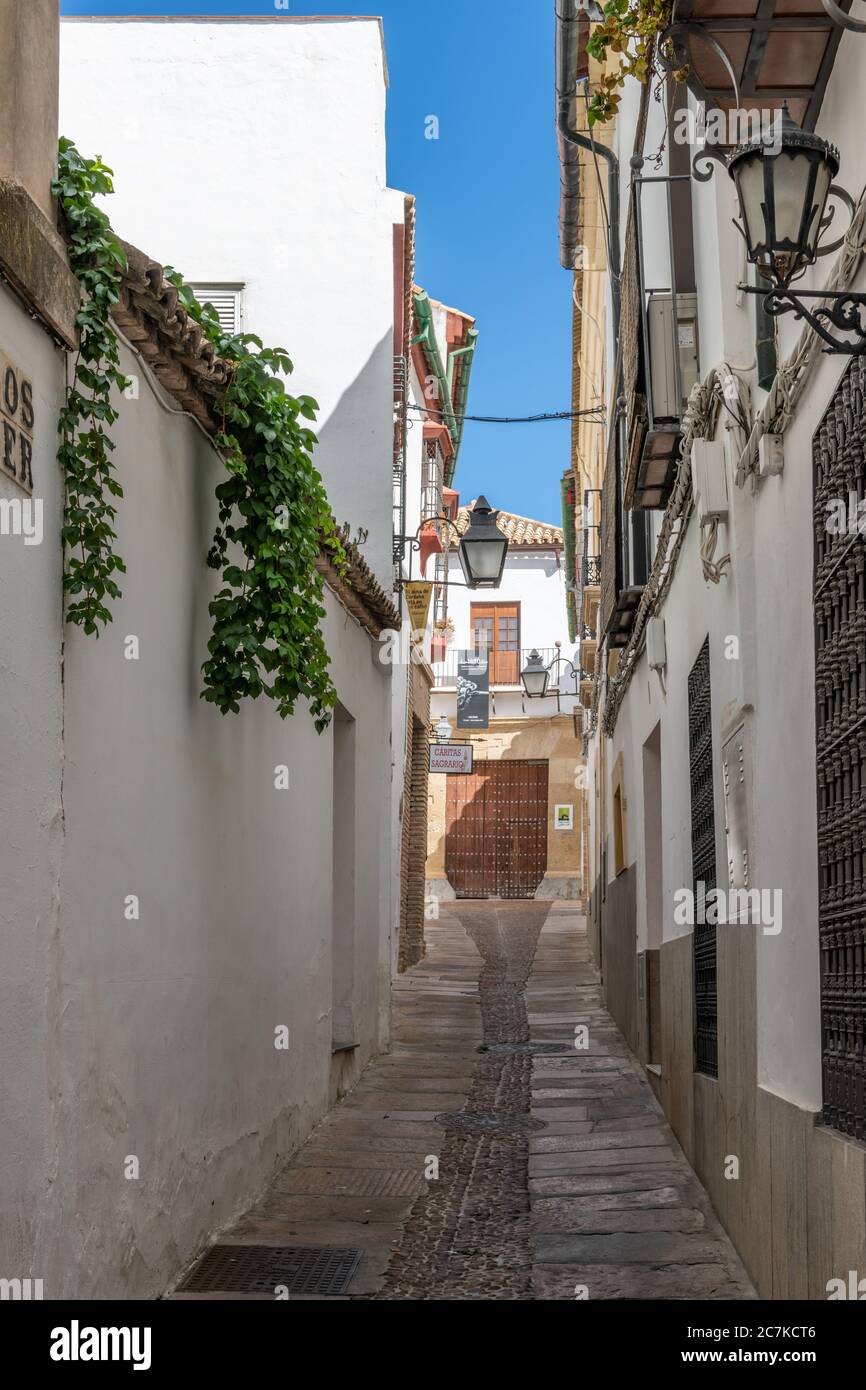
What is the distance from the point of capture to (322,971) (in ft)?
29.6

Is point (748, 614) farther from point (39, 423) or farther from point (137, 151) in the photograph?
point (137, 151)

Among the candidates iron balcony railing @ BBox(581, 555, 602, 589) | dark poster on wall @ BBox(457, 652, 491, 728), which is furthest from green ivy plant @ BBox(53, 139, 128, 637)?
dark poster on wall @ BBox(457, 652, 491, 728)

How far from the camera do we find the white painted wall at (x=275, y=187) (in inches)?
479

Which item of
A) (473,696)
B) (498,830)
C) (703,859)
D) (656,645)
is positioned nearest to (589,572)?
(473,696)

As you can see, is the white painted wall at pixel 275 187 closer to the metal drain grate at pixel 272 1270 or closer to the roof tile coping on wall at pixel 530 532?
the metal drain grate at pixel 272 1270

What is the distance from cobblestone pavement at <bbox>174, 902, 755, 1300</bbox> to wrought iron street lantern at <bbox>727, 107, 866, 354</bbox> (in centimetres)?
336

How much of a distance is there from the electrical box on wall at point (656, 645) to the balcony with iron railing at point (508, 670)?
919 inches

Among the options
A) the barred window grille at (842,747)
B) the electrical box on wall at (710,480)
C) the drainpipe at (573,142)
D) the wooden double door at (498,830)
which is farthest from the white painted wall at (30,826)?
the wooden double door at (498,830)

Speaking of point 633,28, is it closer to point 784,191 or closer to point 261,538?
point 784,191

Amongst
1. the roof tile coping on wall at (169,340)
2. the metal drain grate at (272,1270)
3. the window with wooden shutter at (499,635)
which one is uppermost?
the window with wooden shutter at (499,635)

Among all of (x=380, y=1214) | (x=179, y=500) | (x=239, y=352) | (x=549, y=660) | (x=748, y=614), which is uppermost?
(x=549, y=660)

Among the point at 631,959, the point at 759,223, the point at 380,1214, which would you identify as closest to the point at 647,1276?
the point at 380,1214

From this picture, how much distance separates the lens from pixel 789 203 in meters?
3.67

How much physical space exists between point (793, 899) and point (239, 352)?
10.0 feet
